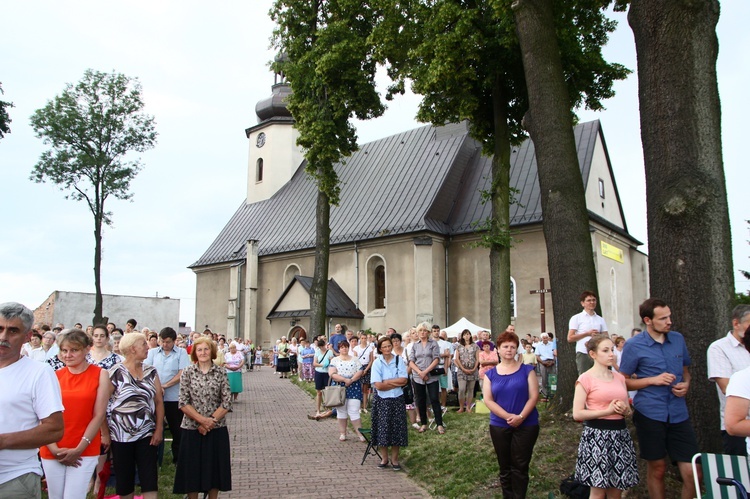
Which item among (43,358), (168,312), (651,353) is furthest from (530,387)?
(168,312)

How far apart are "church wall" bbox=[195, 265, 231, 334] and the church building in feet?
0.33

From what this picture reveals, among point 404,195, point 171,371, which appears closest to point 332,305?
point 404,195

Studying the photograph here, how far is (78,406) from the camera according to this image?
5199 millimetres

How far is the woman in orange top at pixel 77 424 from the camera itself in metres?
4.84

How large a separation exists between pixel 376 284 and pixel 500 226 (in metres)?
17.1

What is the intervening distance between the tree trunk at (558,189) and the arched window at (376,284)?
21942 millimetres

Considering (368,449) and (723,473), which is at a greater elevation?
(723,473)

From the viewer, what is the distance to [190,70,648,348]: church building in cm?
2800

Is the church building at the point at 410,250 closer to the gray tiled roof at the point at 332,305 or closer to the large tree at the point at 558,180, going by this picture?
the gray tiled roof at the point at 332,305

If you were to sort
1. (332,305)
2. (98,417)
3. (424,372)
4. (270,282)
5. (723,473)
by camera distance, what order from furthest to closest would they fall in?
(270,282)
(332,305)
(424,372)
(98,417)
(723,473)

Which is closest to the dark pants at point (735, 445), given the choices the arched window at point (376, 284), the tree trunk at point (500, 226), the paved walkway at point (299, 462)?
the paved walkway at point (299, 462)

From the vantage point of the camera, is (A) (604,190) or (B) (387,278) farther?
(B) (387,278)

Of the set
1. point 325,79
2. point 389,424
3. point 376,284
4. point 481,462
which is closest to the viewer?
point 481,462

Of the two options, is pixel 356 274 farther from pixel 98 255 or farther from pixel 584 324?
pixel 584 324
